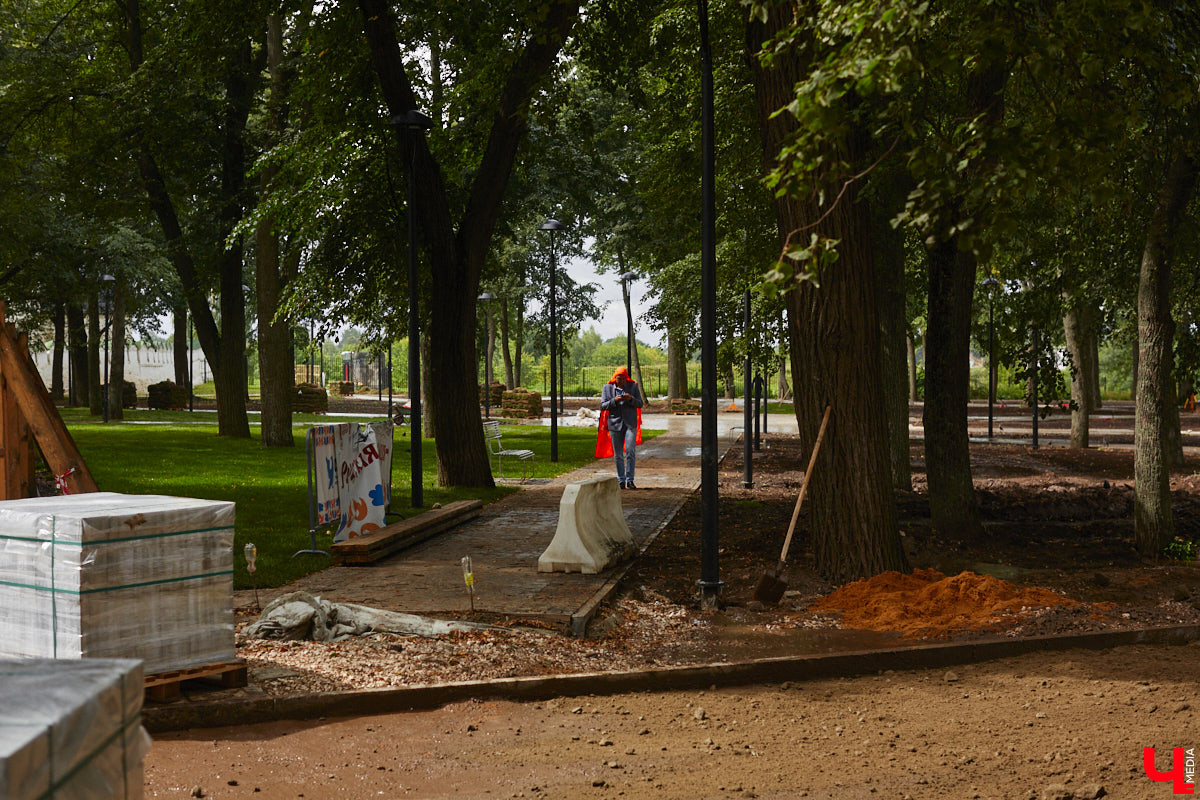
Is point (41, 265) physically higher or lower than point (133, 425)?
higher

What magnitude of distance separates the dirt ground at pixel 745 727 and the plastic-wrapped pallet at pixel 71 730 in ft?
9.87

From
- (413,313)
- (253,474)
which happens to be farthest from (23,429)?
(253,474)

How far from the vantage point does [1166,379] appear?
437 inches

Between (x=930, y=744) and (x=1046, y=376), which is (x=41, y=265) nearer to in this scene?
(x=1046, y=376)

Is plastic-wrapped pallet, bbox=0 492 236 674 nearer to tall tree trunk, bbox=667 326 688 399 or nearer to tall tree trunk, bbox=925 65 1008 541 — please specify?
tall tree trunk, bbox=925 65 1008 541

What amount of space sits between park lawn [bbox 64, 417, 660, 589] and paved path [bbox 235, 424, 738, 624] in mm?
593

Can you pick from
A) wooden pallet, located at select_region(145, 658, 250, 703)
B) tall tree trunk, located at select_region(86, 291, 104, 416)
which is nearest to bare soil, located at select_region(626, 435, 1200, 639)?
wooden pallet, located at select_region(145, 658, 250, 703)

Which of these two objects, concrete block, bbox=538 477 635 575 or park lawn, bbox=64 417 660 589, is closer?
concrete block, bbox=538 477 635 575

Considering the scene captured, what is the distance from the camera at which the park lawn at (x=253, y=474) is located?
38.1ft

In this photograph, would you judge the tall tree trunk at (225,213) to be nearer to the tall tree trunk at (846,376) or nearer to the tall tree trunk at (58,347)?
the tall tree trunk at (846,376)

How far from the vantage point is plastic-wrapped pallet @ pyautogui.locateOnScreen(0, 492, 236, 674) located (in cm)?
558

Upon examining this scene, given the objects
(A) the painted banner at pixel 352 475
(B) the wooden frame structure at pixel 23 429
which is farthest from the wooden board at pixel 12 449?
(A) the painted banner at pixel 352 475

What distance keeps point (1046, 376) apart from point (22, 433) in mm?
10701

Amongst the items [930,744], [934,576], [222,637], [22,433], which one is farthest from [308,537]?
[930,744]
